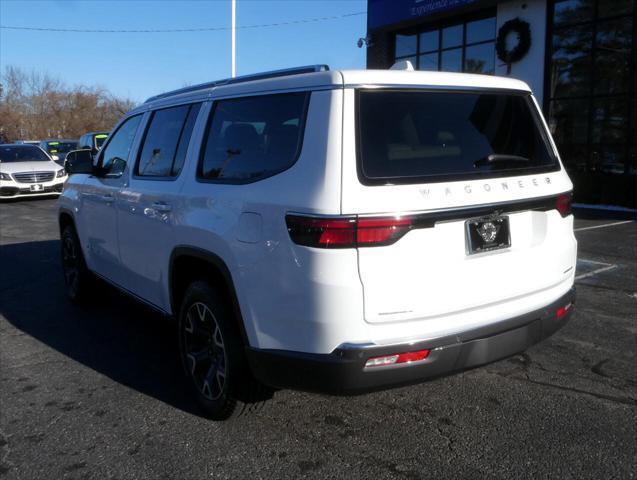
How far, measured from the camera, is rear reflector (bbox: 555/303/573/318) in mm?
3213

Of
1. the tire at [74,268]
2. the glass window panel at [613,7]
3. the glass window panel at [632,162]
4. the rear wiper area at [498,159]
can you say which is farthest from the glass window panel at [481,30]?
the rear wiper area at [498,159]

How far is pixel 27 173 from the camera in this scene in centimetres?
1627

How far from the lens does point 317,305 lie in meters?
2.55

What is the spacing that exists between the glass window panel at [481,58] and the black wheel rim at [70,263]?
549 inches

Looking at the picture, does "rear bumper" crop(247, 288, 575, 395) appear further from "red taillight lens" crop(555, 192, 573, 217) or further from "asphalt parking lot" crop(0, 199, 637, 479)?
"red taillight lens" crop(555, 192, 573, 217)

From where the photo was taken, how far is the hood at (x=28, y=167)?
16.2 metres

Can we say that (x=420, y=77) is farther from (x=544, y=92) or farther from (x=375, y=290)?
(x=544, y=92)

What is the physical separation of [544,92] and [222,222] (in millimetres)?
14876

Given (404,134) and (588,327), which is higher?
(404,134)

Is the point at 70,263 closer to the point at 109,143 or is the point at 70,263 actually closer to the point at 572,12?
the point at 109,143

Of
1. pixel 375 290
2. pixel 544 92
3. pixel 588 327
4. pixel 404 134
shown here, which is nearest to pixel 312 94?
pixel 404 134

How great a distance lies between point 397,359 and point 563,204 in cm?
138

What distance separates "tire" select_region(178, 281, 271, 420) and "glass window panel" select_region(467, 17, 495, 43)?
1579cm

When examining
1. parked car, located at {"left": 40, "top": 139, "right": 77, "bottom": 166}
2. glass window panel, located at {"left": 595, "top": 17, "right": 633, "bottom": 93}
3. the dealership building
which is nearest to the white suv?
the dealership building
